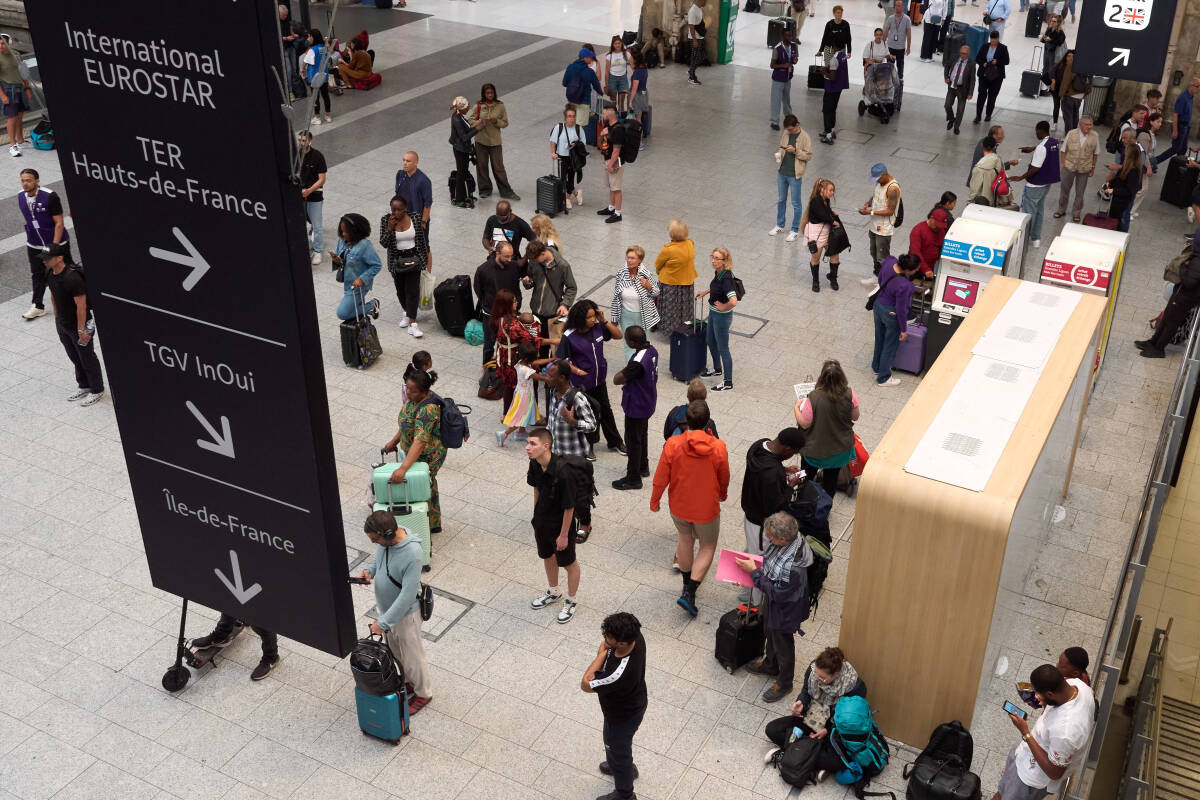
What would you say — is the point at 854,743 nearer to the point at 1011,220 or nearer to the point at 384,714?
the point at 384,714

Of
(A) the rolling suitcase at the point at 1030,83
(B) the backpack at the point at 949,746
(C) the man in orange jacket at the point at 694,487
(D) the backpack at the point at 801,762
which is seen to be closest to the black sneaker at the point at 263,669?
(C) the man in orange jacket at the point at 694,487

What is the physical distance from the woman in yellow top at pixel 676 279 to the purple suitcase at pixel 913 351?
2.46 meters

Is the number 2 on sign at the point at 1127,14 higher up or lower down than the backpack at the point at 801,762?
higher up

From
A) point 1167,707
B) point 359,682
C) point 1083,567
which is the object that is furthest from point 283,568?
point 1167,707

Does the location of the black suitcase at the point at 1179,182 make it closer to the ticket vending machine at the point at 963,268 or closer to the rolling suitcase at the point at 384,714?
the ticket vending machine at the point at 963,268

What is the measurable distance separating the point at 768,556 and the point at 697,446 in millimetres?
1088

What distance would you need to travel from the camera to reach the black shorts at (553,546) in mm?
8805

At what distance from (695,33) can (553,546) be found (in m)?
18.0

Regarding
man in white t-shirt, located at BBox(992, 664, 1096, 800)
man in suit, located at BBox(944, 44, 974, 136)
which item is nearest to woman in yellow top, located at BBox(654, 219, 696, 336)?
man in white t-shirt, located at BBox(992, 664, 1096, 800)

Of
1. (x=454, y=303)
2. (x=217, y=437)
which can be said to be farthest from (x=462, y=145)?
(x=217, y=437)

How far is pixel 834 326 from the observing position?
14164mm

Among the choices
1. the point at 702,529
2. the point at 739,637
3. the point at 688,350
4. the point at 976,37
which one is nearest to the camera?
the point at 739,637

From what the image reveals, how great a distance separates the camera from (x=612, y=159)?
16500mm

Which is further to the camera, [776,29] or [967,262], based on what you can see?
[776,29]
